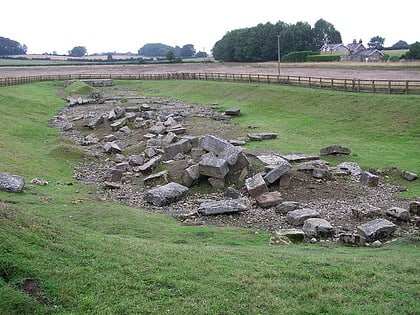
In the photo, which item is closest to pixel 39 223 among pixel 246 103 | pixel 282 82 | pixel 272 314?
pixel 272 314

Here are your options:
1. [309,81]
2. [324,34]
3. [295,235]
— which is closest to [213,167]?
[295,235]

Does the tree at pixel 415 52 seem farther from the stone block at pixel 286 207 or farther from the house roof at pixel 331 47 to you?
the stone block at pixel 286 207

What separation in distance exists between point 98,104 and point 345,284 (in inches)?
2172

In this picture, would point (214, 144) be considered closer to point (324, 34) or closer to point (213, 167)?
point (213, 167)

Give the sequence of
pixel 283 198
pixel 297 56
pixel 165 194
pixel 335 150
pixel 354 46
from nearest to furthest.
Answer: pixel 283 198 < pixel 165 194 < pixel 335 150 < pixel 297 56 < pixel 354 46

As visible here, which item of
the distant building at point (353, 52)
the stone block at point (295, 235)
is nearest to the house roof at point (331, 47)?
the distant building at point (353, 52)

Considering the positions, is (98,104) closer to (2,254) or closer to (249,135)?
(249,135)

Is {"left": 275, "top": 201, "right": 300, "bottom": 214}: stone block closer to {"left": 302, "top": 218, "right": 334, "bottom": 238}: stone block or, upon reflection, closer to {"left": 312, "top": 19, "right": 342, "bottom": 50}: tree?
{"left": 302, "top": 218, "right": 334, "bottom": 238}: stone block

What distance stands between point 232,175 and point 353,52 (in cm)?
10943

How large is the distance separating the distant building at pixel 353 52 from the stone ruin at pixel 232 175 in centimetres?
8850

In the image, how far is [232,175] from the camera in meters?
23.6

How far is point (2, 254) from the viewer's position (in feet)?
34.7

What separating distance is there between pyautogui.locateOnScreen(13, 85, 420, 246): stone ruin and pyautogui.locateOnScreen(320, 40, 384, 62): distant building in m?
88.5

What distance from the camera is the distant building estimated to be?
11481cm
